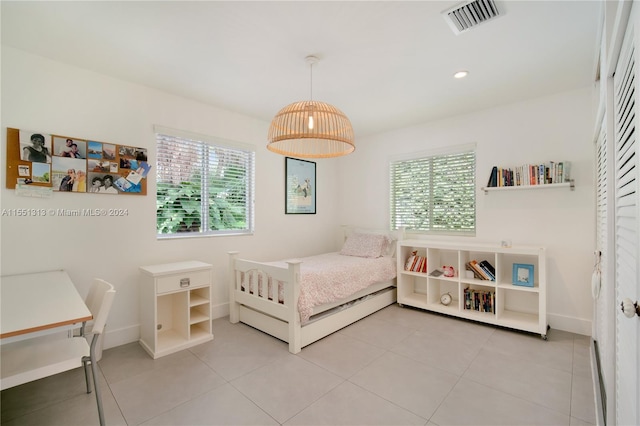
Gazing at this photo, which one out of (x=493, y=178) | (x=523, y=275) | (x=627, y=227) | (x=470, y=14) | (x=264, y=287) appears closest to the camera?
(x=627, y=227)

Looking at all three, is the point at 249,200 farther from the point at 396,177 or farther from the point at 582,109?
the point at 582,109

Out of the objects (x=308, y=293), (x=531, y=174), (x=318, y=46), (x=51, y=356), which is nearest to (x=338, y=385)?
(x=308, y=293)

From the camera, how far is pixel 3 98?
7.09ft

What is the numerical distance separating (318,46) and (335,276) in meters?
2.08

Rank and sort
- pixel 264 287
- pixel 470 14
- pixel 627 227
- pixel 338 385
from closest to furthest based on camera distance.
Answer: pixel 627 227
pixel 470 14
pixel 338 385
pixel 264 287

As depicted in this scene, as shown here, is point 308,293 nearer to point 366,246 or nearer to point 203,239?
point 203,239

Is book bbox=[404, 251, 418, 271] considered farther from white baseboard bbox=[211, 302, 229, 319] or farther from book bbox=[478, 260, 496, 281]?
white baseboard bbox=[211, 302, 229, 319]

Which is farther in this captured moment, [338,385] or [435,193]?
[435,193]

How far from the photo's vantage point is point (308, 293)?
2658 millimetres

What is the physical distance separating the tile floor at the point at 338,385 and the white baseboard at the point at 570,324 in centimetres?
11

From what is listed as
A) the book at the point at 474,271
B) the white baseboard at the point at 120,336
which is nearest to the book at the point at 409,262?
the book at the point at 474,271

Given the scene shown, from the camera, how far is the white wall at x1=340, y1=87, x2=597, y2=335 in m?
2.87

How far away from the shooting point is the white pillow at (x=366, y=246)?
3.87 m

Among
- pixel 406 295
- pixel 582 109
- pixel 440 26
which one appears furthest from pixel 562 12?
pixel 406 295
